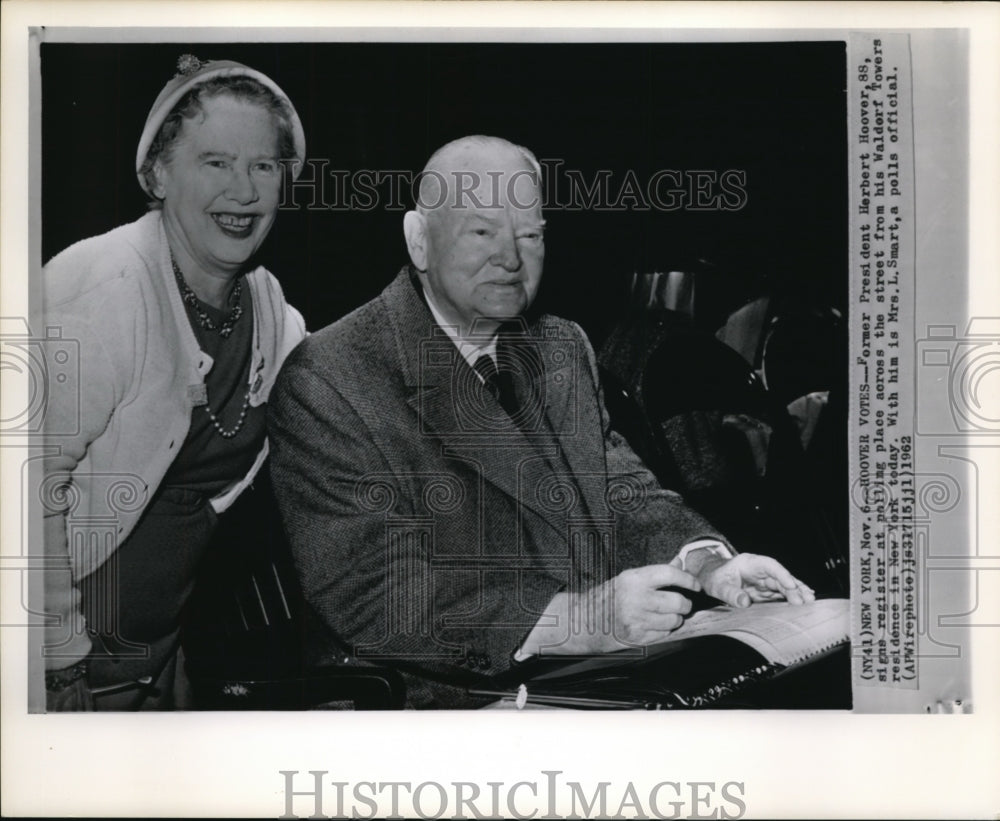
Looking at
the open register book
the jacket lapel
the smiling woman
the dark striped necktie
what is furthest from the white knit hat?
the open register book

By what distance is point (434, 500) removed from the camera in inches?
124

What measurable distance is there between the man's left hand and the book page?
3cm

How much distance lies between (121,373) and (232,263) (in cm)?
47

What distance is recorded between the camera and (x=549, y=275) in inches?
125

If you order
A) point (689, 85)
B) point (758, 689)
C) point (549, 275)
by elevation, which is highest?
point (689, 85)

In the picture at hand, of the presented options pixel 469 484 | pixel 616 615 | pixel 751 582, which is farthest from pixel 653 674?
pixel 469 484

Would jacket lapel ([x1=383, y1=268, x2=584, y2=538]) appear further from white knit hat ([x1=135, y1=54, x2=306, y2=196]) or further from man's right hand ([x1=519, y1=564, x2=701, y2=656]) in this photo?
white knit hat ([x1=135, y1=54, x2=306, y2=196])

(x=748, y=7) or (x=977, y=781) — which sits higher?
(x=748, y=7)

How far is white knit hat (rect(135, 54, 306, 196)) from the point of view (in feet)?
10.3

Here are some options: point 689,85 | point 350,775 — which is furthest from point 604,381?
point 350,775

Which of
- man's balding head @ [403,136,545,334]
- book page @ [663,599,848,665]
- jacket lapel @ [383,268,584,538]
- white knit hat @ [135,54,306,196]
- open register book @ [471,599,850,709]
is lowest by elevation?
open register book @ [471,599,850,709]

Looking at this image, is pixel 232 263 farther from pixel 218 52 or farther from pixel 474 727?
pixel 474 727

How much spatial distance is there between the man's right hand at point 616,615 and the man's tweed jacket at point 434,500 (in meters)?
0.04

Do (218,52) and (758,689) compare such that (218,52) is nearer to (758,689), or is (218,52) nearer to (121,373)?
(121,373)
